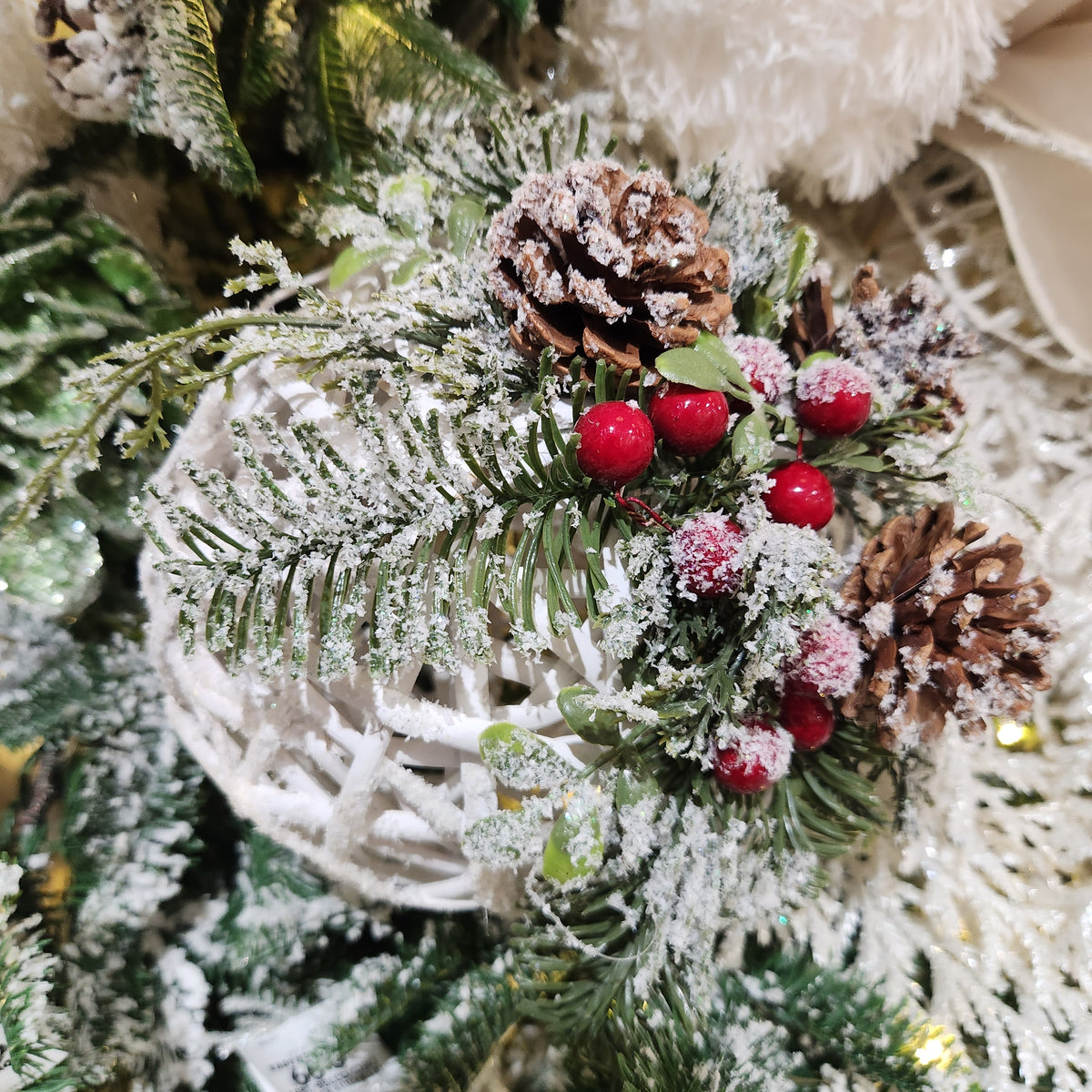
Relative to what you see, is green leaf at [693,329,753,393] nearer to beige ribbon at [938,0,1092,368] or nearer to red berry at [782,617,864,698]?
red berry at [782,617,864,698]

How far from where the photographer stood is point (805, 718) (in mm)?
426

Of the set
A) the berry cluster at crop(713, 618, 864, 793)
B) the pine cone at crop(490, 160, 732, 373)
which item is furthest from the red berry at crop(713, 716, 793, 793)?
the pine cone at crop(490, 160, 732, 373)

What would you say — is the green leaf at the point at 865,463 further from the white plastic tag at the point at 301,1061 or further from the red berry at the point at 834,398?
the white plastic tag at the point at 301,1061

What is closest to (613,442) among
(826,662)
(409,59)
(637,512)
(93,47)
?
(637,512)

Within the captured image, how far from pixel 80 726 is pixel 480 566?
16.8 inches

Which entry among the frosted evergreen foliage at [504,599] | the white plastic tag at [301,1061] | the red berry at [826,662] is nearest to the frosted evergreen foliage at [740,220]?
the frosted evergreen foliage at [504,599]

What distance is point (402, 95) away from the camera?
1.73ft

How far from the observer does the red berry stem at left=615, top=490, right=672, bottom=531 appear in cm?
39

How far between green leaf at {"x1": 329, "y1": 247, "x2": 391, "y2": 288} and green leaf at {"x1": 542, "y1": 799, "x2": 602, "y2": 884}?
1.09 feet

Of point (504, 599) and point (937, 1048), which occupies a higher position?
point (504, 599)

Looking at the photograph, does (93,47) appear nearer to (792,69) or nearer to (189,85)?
(189,85)

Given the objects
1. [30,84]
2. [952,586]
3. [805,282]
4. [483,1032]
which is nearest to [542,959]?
[483,1032]

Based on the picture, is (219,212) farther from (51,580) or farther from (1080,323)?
(1080,323)

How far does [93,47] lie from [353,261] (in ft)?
0.79
